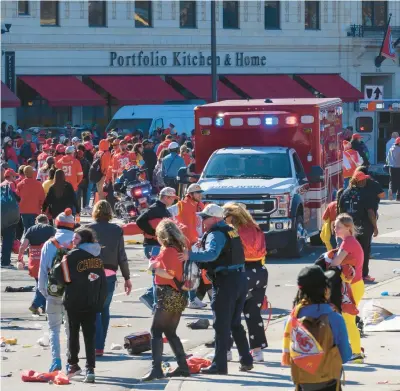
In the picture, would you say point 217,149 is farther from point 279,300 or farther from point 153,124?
point 153,124

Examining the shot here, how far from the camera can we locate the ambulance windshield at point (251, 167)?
22.5 m

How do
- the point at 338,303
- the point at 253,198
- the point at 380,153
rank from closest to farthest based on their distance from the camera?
1. the point at 338,303
2. the point at 253,198
3. the point at 380,153

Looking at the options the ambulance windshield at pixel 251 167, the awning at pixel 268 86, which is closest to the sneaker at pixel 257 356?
the ambulance windshield at pixel 251 167

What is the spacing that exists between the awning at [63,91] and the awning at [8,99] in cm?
A: 235

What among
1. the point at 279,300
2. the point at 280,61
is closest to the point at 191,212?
the point at 279,300

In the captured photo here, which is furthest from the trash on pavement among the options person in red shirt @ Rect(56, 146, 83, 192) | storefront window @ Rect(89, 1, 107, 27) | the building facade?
storefront window @ Rect(89, 1, 107, 27)

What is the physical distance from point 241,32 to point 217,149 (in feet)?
109

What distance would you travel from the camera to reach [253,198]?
21.6 m

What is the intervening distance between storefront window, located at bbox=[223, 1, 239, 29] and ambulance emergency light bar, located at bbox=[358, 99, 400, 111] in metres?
17.3

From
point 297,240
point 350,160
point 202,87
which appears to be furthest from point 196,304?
point 202,87

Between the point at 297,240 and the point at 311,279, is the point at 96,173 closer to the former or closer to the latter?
the point at 297,240

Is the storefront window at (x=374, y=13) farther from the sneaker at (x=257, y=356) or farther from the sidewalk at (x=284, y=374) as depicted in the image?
the sneaker at (x=257, y=356)

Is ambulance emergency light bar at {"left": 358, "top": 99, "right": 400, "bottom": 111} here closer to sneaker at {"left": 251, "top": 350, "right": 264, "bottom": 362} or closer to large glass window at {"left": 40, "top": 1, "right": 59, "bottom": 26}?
large glass window at {"left": 40, "top": 1, "right": 59, "bottom": 26}

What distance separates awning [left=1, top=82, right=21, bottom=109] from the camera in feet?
152
